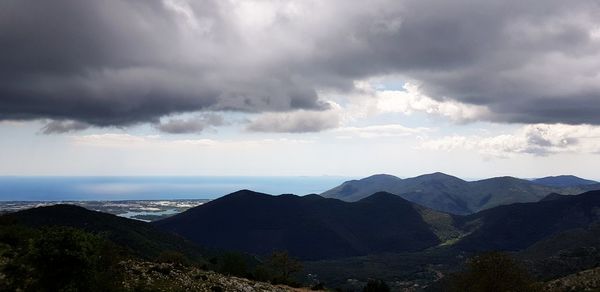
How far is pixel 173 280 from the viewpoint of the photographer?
6084 cm

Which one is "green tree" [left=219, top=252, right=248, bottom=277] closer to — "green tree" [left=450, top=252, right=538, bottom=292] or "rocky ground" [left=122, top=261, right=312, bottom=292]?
"rocky ground" [left=122, top=261, right=312, bottom=292]

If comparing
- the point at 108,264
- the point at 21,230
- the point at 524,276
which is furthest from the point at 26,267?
the point at 524,276

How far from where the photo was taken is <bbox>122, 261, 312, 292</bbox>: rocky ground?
55.1 metres

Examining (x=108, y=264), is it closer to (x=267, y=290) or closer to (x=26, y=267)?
(x=26, y=267)

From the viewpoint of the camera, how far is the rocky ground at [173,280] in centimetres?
5512

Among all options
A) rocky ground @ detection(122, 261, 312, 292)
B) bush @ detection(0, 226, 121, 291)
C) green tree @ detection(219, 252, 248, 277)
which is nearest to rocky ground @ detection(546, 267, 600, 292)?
green tree @ detection(219, 252, 248, 277)

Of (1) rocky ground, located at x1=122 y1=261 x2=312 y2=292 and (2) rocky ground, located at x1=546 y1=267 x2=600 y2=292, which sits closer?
(1) rocky ground, located at x1=122 y1=261 x2=312 y2=292

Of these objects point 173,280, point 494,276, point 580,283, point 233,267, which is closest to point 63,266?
point 173,280

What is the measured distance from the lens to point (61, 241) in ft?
137

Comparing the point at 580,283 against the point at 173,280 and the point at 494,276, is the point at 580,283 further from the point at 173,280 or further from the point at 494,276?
the point at 173,280

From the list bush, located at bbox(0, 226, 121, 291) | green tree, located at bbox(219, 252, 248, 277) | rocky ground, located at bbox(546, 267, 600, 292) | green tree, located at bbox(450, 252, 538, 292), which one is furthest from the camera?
green tree, located at bbox(219, 252, 248, 277)

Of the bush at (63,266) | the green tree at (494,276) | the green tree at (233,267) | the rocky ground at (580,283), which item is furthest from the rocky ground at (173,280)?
the rocky ground at (580,283)

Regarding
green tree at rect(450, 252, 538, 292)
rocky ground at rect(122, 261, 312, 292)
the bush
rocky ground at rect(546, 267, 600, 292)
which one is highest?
the bush

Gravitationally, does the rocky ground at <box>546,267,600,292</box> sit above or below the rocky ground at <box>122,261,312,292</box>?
below
